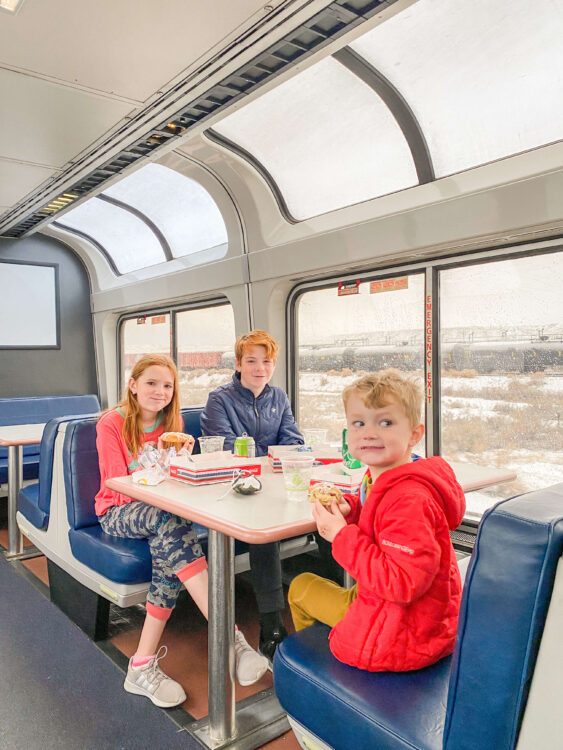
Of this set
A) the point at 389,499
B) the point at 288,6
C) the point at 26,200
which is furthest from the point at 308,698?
the point at 26,200

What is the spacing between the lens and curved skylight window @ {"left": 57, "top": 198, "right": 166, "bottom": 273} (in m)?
6.15

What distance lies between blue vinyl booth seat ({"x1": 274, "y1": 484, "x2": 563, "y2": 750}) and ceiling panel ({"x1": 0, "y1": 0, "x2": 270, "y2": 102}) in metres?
2.03

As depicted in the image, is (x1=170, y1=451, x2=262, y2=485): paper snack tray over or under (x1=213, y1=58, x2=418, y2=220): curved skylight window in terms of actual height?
under

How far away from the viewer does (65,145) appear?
378cm

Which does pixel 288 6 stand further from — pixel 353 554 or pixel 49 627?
pixel 49 627

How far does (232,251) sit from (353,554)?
3514 mm

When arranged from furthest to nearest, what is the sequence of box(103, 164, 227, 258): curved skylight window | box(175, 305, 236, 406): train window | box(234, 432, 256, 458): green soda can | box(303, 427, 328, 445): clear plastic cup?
box(175, 305, 236, 406): train window, box(103, 164, 227, 258): curved skylight window, box(303, 427, 328, 445): clear plastic cup, box(234, 432, 256, 458): green soda can

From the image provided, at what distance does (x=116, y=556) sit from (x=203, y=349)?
3.21 meters

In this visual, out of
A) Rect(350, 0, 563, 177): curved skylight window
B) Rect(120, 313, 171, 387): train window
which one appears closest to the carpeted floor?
Rect(350, 0, 563, 177): curved skylight window

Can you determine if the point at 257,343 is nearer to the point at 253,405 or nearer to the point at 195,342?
the point at 253,405

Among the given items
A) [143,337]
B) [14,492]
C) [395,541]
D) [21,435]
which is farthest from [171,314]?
[395,541]

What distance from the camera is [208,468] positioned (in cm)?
248

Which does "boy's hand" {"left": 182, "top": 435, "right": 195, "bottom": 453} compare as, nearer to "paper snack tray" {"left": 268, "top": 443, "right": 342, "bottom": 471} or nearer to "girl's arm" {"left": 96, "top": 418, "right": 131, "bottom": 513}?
"girl's arm" {"left": 96, "top": 418, "right": 131, "bottom": 513}

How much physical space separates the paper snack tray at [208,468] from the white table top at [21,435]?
6.19 feet
